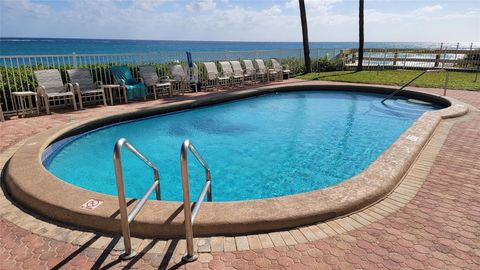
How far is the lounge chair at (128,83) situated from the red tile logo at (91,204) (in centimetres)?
649

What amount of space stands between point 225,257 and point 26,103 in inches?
300

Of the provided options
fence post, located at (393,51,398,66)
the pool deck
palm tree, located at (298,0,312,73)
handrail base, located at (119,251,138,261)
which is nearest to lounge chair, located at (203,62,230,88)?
palm tree, located at (298,0,312,73)

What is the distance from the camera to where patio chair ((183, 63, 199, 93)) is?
1121cm

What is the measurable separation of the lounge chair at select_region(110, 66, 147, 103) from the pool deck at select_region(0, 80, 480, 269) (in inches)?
237

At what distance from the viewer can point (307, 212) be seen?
2.97 m

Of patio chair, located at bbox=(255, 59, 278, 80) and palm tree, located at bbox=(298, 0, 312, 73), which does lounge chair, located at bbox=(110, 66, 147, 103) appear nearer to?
patio chair, located at bbox=(255, 59, 278, 80)

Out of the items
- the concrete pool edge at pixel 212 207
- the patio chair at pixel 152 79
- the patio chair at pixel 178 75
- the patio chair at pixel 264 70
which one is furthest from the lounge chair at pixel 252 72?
the concrete pool edge at pixel 212 207

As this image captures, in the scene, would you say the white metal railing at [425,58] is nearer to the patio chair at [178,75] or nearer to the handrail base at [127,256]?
the patio chair at [178,75]

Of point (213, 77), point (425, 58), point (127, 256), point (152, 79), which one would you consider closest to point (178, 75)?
point (152, 79)

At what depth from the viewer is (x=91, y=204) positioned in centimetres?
308

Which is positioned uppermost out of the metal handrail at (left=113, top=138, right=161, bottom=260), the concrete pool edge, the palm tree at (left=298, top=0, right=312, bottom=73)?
the palm tree at (left=298, top=0, right=312, bottom=73)

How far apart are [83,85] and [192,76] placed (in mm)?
3929

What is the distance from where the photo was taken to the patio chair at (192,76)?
11211 mm

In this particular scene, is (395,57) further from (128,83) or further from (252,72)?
(128,83)
